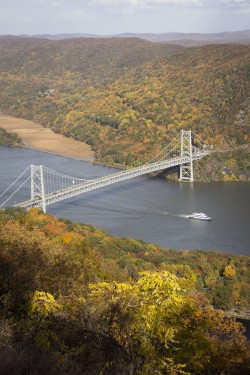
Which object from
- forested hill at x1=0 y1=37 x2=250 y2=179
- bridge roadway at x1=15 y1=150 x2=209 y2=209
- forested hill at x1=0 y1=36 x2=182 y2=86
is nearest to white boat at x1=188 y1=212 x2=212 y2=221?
bridge roadway at x1=15 y1=150 x2=209 y2=209

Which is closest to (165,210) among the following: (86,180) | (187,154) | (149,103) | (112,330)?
(86,180)

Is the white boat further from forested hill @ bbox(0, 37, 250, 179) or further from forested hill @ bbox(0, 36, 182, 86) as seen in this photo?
forested hill @ bbox(0, 36, 182, 86)

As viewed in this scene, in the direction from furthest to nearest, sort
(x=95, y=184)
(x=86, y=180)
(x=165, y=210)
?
(x=86, y=180)
(x=95, y=184)
(x=165, y=210)

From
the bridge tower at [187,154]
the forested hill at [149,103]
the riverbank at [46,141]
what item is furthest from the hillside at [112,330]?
the riverbank at [46,141]

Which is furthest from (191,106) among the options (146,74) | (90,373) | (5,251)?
(90,373)

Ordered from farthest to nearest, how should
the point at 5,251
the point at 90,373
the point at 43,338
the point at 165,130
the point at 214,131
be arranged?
the point at 165,130 < the point at 214,131 < the point at 5,251 < the point at 43,338 < the point at 90,373

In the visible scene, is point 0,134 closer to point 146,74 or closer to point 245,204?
point 146,74

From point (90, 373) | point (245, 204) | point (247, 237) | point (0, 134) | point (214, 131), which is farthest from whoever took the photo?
point (0, 134)

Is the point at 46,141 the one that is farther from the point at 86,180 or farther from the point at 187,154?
the point at 86,180
